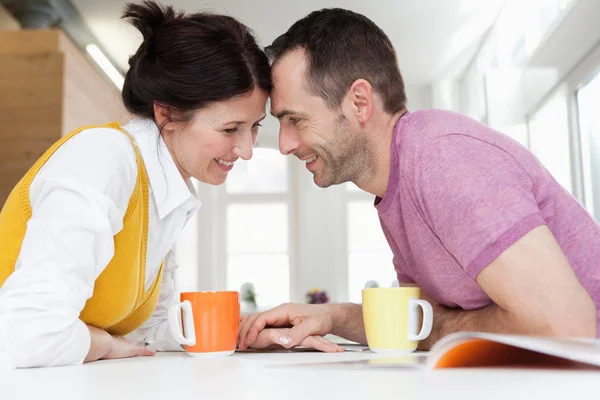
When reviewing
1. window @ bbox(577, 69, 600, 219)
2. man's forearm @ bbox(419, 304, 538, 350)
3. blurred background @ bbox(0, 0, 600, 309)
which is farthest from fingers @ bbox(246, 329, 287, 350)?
window @ bbox(577, 69, 600, 219)

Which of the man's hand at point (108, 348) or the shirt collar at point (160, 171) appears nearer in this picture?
the man's hand at point (108, 348)

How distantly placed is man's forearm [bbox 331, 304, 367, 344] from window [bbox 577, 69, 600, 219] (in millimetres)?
2863

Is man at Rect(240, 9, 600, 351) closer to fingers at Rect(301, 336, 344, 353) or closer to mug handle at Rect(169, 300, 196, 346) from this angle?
fingers at Rect(301, 336, 344, 353)

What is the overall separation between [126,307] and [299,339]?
265 millimetres

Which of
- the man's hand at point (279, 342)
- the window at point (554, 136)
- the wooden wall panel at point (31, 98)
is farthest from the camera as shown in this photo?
the window at point (554, 136)

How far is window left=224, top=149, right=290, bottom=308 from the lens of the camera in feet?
24.7

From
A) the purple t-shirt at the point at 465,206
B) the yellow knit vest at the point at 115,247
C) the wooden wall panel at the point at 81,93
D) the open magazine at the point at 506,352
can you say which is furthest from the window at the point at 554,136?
the open magazine at the point at 506,352

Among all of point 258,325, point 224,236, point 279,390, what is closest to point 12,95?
point 258,325

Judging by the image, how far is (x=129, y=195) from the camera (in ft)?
3.07

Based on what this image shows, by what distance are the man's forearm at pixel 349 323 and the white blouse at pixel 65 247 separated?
15.3 inches

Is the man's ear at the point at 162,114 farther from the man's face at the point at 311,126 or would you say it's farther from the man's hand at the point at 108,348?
the man's hand at the point at 108,348

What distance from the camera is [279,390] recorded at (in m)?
0.42

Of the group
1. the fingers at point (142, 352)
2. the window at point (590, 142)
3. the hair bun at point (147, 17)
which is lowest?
the fingers at point (142, 352)

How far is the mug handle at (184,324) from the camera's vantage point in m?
0.87
